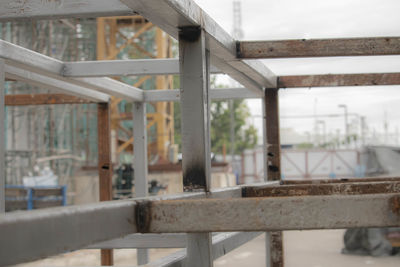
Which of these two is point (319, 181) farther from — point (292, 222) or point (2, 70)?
point (292, 222)

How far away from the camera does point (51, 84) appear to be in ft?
17.1

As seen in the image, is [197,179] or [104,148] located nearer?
[197,179]

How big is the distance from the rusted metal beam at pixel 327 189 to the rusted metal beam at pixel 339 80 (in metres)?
1.72

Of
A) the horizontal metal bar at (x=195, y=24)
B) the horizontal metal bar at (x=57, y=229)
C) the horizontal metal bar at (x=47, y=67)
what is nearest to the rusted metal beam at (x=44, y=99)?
the horizontal metal bar at (x=47, y=67)

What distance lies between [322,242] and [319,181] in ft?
35.3

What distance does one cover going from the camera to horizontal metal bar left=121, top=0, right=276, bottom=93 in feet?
7.95

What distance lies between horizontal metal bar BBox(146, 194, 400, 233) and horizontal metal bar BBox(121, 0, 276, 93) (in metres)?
0.92

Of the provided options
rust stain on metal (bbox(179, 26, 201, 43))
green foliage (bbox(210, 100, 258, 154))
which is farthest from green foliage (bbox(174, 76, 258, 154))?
rust stain on metal (bbox(179, 26, 201, 43))

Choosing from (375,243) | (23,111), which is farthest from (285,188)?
(23,111)

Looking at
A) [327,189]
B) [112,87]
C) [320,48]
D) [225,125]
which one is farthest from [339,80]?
[225,125]

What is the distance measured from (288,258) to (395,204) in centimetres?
1115

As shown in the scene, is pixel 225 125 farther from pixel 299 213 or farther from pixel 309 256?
pixel 299 213

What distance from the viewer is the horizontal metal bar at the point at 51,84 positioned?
4.69m

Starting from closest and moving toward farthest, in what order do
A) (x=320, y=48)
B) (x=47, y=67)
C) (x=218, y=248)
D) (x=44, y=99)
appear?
1. (x=218, y=248)
2. (x=320, y=48)
3. (x=47, y=67)
4. (x=44, y=99)
